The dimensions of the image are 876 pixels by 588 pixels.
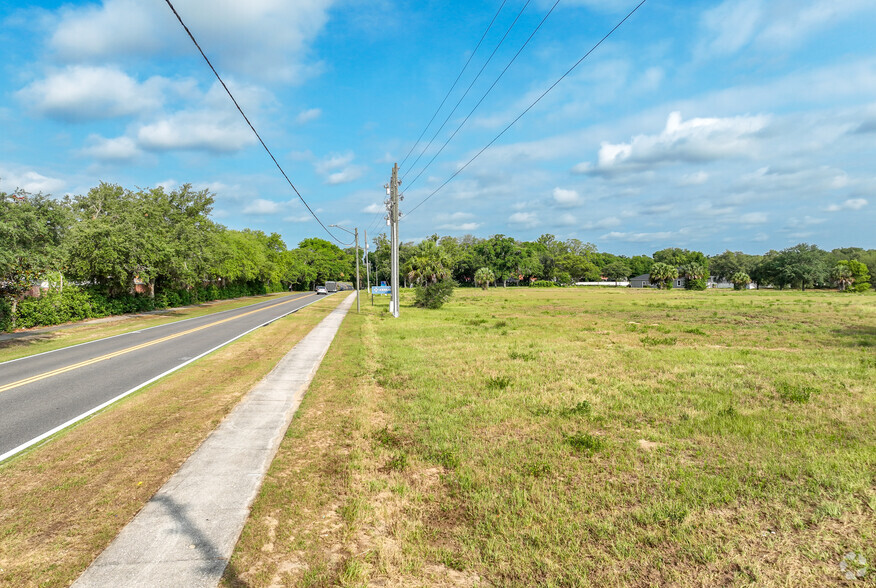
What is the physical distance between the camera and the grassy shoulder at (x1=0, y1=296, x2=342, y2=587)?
12.5ft

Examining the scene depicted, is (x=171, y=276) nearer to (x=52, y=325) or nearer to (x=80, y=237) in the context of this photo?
(x=80, y=237)

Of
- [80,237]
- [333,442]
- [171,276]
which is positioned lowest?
[333,442]

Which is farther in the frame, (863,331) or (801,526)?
(863,331)

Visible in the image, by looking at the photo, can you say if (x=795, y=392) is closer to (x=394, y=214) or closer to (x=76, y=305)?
(x=394, y=214)

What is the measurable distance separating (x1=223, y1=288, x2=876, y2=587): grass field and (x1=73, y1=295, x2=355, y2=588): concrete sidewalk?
257 millimetres

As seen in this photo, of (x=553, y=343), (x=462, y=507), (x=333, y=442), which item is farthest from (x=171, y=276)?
(x=462, y=507)

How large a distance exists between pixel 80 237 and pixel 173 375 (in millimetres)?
21792

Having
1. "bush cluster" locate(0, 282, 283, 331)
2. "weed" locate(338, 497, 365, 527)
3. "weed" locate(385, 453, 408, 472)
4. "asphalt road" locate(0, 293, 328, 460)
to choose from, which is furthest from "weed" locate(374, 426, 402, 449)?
"bush cluster" locate(0, 282, 283, 331)

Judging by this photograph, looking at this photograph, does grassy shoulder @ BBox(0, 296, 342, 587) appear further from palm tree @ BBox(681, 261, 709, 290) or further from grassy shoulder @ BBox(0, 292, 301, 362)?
palm tree @ BBox(681, 261, 709, 290)

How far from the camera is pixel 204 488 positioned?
16.1 ft

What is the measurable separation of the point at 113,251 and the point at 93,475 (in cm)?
2631

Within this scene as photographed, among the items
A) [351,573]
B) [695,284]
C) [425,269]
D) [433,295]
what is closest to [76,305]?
[433,295]

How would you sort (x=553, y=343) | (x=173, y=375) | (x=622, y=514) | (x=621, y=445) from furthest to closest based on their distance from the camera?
(x=553, y=343) → (x=173, y=375) → (x=621, y=445) → (x=622, y=514)

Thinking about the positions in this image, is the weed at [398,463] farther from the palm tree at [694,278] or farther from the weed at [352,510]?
the palm tree at [694,278]
